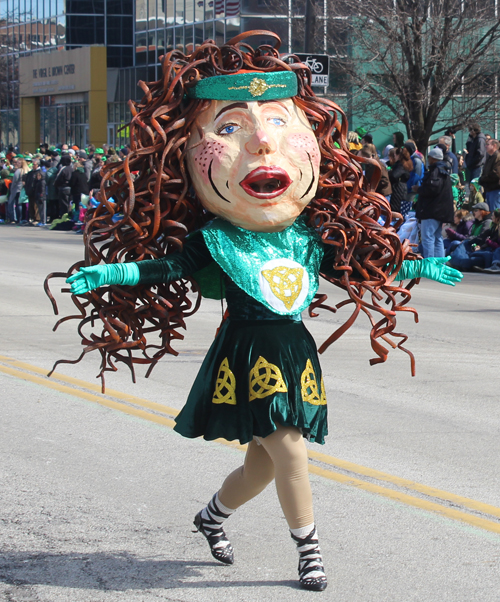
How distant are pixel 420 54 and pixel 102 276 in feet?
61.3

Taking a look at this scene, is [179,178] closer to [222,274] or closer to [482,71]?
[222,274]

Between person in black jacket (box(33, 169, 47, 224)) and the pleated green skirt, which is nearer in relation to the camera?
Answer: the pleated green skirt

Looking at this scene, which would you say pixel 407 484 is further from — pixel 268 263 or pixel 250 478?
pixel 268 263

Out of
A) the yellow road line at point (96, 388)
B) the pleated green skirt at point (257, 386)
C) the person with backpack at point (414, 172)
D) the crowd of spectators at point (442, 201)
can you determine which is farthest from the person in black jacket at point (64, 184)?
the pleated green skirt at point (257, 386)

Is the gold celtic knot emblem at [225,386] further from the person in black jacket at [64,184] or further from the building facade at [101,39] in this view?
the building facade at [101,39]

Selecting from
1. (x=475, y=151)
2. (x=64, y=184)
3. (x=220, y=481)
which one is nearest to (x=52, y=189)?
(x=64, y=184)

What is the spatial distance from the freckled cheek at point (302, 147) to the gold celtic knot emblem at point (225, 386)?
837 millimetres

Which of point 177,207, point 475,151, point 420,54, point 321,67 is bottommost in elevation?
point 177,207

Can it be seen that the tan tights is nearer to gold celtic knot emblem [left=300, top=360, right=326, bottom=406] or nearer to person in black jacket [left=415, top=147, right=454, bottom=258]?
gold celtic knot emblem [left=300, top=360, right=326, bottom=406]

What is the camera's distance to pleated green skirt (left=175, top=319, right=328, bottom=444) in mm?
3529

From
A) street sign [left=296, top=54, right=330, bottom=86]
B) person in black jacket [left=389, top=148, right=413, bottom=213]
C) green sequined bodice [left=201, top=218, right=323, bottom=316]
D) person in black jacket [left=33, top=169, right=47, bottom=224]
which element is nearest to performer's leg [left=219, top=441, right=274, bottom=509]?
green sequined bodice [left=201, top=218, right=323, bottom=316]

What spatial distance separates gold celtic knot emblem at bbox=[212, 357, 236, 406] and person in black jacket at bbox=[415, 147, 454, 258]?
36.7 feet

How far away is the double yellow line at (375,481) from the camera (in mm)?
4367

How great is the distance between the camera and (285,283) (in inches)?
144
